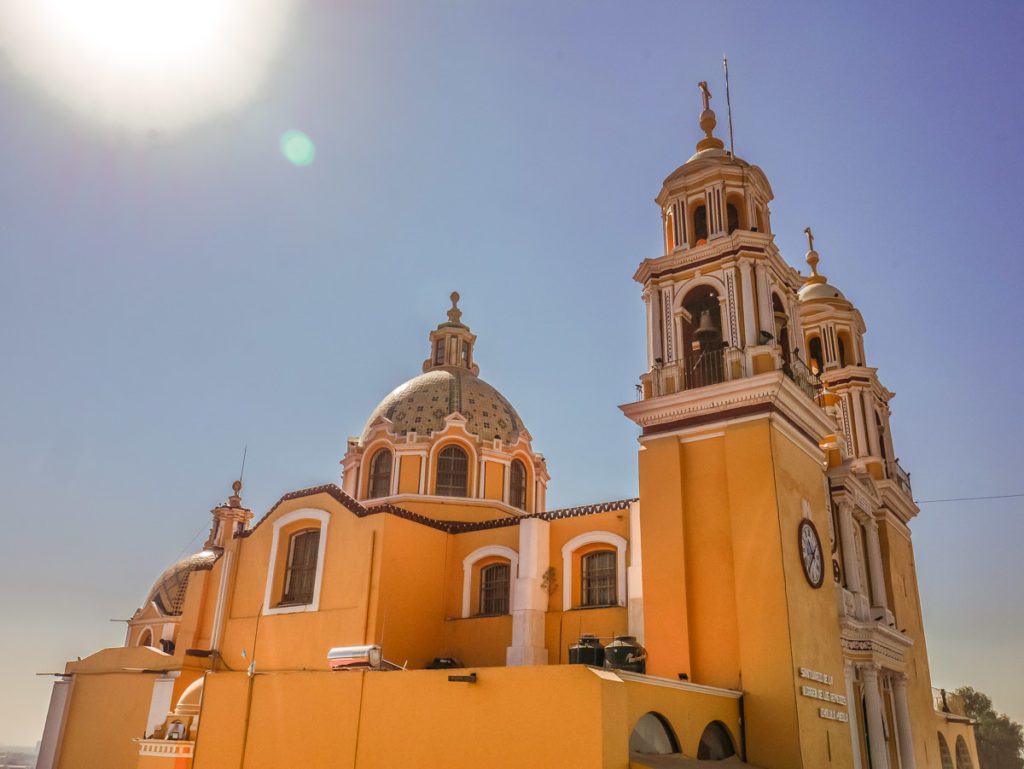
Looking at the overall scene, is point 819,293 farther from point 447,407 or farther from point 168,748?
point 168,748

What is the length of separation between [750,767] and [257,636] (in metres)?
11.4

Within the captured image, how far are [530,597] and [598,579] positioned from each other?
1.43 metres

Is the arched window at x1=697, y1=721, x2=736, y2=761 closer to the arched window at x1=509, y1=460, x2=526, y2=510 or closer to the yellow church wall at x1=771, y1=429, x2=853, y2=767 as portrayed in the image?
the yellow church wall at x1=771, y1=429, x2=853, y2=767

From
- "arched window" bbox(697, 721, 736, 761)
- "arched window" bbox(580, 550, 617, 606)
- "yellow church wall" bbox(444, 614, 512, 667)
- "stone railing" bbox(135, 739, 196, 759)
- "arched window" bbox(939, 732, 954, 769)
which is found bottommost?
"stone railing" bbox(135, 739, 196, 759)

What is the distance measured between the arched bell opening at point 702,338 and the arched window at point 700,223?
1535 millimetres

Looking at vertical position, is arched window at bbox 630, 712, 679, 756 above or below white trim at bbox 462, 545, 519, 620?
below

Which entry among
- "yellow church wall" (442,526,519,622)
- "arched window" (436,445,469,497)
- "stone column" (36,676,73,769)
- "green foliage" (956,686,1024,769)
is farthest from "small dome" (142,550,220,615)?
"green foliage" (956,686,1024,769)

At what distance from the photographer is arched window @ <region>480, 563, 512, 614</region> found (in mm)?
18562

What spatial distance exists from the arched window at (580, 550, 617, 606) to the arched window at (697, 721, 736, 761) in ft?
14.7

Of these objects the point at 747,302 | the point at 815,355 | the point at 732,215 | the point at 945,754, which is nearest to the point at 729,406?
the point at 747,302

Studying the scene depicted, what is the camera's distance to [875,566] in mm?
18906

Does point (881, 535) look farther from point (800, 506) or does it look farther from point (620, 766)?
point (620, 766)

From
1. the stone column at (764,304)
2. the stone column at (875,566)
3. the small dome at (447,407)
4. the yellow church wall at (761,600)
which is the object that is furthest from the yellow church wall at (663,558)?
the small dome at (447,407)

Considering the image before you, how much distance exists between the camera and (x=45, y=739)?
2192cm
